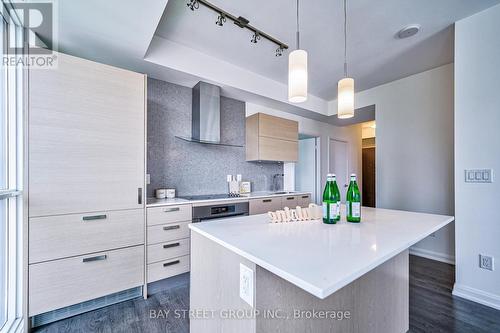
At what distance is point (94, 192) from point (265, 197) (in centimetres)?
190

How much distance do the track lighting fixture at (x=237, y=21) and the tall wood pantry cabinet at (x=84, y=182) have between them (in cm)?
82

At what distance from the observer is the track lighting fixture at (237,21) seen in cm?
177

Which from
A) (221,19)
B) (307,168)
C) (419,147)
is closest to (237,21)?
(221,19)

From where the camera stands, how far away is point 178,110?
279 cm

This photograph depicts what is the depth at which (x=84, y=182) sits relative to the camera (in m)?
1.73

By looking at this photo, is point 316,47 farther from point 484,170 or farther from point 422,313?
point 422,313

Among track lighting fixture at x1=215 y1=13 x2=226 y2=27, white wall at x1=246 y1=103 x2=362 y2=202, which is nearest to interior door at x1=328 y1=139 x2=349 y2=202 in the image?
white wall at x1=246 y1=103 x2=362 y2=202

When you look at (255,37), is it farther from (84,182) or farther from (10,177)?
(10,177)

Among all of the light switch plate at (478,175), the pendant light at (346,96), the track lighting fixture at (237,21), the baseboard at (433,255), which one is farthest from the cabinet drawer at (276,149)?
the baseboard at (433,255)

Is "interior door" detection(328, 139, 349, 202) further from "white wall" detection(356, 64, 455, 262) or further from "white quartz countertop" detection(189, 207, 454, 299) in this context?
"white quartz countertop" detection(189, 207, 454, 299)

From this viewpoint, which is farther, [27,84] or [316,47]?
[316,47]

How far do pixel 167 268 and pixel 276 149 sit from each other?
86.3 inches

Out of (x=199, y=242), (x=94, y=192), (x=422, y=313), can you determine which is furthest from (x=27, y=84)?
(x=422, y=313)

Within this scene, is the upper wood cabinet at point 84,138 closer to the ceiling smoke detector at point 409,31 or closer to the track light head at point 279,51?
the track light head at point 279,51
